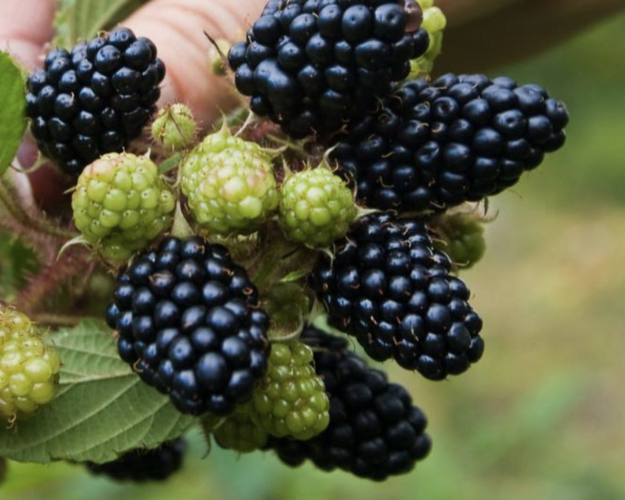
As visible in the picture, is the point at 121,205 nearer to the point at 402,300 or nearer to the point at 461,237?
the point at 402,300

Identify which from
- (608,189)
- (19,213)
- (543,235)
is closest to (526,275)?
(543,235)

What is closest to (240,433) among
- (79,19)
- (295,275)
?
(295,275)

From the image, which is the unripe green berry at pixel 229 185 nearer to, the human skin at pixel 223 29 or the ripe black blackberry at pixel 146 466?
the human skin at pixel 223 29

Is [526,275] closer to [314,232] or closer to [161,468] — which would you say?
[161,468]

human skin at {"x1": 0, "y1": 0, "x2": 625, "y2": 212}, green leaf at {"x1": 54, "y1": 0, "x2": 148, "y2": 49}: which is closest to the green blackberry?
human skin at {"x1": 0, "y1": 0, "x2": 625, "y2": 212}

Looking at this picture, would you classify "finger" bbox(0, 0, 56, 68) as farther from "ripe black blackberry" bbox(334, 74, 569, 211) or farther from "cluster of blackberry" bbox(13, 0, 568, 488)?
"ripe black blackberry" bbox(334, 74, 569, 211)

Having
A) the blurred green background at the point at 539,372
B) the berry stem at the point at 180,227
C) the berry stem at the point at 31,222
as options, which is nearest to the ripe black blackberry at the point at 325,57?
the berry stem at the point at 180,227
